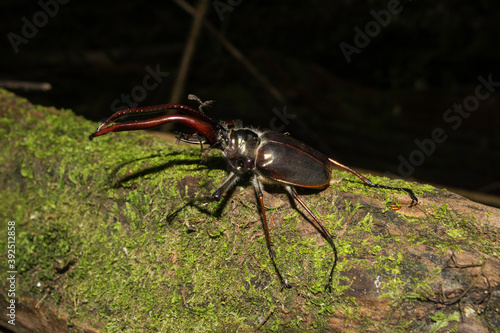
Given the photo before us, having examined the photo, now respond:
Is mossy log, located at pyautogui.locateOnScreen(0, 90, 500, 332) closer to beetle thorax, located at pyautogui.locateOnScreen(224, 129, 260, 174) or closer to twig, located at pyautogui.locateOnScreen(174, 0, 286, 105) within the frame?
beetle thorax, located at pyautogui.locateOnScreen(224, 129, 260, 174)

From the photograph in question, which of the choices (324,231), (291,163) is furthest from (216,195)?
(324,231)

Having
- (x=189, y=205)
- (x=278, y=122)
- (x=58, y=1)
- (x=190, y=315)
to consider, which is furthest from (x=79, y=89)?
(x=190, y=315)

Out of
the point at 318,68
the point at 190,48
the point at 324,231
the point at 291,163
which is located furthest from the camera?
the point at 318,68

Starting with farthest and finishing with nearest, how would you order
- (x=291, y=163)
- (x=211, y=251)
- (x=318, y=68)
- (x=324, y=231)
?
1. (x=318, y=68)
2. (x=291, y=163)
3. (x=211, y=251)
4. (x=324, y=231)

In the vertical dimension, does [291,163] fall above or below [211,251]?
above

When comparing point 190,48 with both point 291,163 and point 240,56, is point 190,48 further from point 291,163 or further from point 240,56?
point 291,163

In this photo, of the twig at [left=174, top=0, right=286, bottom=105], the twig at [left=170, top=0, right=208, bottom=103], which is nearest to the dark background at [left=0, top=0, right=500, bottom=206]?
the twig at [left=174, top=0, right=286, bottom=105]

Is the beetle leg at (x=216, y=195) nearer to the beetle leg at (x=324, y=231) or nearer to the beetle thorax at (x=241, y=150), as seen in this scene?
→ the beetle thorax at (x=241, y=150)
